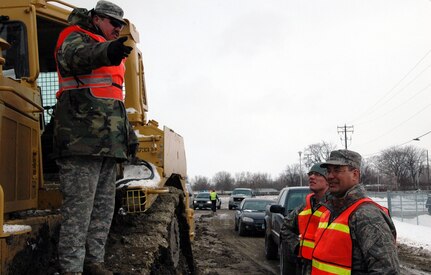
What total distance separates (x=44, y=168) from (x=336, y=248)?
110 inches

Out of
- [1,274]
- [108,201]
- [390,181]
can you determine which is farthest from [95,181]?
[390,181]

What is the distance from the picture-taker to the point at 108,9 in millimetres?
3363

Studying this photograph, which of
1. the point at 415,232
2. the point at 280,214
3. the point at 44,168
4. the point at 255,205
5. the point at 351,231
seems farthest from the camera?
the point at 255,205

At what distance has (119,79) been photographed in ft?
11.3

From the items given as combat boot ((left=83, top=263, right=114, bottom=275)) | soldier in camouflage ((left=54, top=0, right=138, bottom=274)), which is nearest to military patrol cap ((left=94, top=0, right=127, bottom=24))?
soldier in camouflage ((left=54, top=0, right=138, bottom=274))

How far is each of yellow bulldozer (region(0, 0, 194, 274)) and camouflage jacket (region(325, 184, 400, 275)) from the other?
1.72 metres

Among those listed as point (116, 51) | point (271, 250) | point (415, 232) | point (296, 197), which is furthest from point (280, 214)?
point (415, 232)

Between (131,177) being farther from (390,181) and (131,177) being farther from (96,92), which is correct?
(390,181)

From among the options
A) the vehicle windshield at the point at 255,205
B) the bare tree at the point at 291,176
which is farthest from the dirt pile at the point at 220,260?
the bare tree at the point at 291,176

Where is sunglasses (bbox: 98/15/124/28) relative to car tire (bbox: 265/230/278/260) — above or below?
above

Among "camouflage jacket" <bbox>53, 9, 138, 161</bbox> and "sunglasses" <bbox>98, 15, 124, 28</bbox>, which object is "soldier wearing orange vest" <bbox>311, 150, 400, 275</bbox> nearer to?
"camouflage jacket" <bbox>53, 9, 138, 161</bbox>

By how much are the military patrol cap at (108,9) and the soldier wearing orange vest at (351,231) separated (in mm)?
1869

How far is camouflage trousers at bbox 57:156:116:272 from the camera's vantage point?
3014 mm

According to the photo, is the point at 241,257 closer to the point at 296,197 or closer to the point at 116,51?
the point at 296,197
